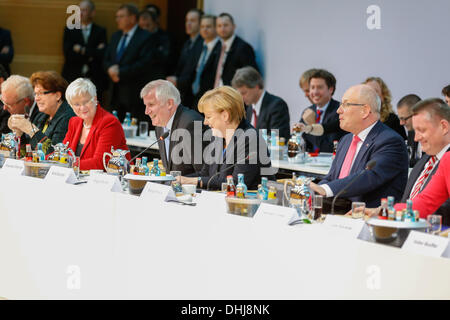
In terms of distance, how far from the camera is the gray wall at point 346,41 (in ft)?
21.4

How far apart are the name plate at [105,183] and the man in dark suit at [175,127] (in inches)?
41.9

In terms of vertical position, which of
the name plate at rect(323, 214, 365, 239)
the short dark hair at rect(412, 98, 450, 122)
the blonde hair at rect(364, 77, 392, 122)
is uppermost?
the short dark hair at rect(412, 98, 450, 122)

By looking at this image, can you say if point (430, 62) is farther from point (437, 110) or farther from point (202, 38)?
point (437, 110)

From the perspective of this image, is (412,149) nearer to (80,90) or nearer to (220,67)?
(80,90)

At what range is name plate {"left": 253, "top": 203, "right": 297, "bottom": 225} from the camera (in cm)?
258

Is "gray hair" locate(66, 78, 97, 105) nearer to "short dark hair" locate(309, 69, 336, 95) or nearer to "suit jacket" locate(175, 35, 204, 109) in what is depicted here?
"short dark hair" locate(309, 69, 336, 95)

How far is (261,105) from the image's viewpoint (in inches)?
257

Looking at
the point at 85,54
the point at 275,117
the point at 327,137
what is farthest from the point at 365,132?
the point at 85,54

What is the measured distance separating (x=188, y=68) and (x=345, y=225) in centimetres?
588

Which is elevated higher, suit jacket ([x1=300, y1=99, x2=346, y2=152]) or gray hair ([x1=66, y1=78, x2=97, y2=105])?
gray hair ([x1=66, y1=78, x2=97, y2=105])

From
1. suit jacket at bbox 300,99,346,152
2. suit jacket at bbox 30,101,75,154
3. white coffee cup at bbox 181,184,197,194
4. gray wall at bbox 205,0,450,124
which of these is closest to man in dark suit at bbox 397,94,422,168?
suit jacket at bbox 300,99,346,152

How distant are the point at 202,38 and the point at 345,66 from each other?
1.61 meters

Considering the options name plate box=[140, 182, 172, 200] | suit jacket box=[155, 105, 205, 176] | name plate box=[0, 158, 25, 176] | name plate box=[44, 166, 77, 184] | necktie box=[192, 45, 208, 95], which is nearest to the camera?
name plate box=[140, 182, 172, 200]
